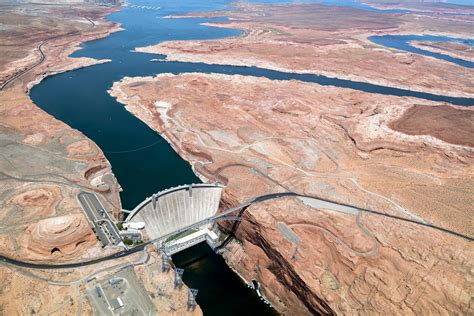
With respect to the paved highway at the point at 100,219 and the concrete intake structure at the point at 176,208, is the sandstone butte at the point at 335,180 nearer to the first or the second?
the concrete intake structure at the point at 176,208

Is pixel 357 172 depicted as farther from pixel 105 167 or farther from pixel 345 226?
pixel 105 167

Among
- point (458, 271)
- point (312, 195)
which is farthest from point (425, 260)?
point (312, 195)

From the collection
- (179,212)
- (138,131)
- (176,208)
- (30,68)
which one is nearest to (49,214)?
(176,208)

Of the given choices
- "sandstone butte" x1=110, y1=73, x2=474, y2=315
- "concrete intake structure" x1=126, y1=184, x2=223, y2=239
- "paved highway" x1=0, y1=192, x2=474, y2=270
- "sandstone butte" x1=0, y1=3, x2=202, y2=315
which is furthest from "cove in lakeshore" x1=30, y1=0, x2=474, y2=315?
"paved highway" x1=0, y1=192, x2=474, y2=270

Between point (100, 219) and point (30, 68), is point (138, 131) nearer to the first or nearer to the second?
point (100, 219)

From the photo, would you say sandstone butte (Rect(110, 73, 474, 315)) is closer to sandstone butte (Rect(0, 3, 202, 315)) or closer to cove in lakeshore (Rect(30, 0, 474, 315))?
cove in lakeshore (Rect(30, 0, 474, 315))

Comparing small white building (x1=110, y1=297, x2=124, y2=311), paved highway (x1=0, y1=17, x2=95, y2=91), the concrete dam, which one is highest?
paved highway (x1=0, y1=17, x2=95, y2=91)
